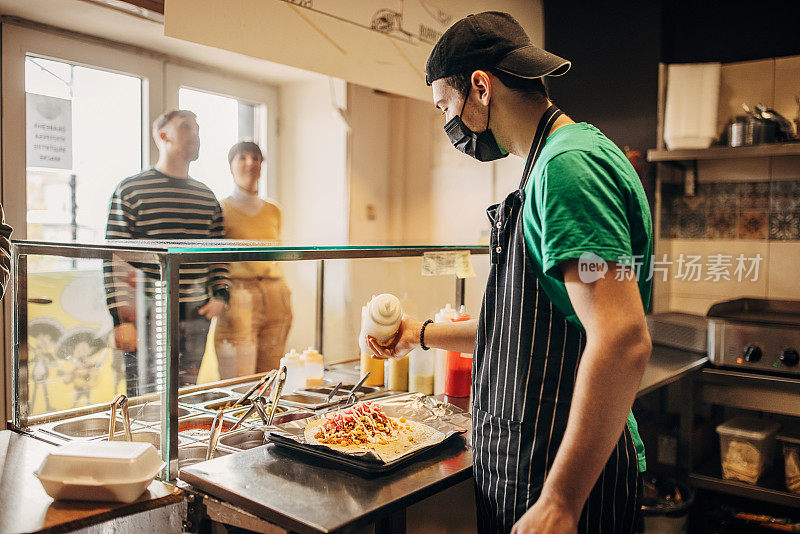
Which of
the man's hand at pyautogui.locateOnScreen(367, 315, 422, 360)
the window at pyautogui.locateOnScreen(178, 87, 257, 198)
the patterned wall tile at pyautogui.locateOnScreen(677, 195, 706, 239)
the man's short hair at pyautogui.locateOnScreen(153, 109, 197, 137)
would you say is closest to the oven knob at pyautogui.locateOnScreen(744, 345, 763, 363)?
the patterned wall tile at pyautogui.locateOnScreen(677, 195, 706, 239)

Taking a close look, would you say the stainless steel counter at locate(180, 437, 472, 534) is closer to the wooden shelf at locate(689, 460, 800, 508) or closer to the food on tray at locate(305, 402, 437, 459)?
the food on tray at locate(305, 402, 437, 459)

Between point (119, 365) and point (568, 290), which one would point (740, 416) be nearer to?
point (568, 290)

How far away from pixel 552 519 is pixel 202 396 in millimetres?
1162

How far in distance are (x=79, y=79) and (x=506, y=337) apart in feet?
9.67

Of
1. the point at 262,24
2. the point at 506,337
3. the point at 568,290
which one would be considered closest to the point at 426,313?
the point at 262,24

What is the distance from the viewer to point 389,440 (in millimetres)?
1440

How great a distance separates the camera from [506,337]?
1.21 m

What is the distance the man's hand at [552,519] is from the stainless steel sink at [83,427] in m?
1.06

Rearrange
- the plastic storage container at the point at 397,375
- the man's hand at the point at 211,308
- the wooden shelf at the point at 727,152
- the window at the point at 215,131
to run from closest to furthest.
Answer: the plastic storage container at the point at 397,375
the man's hand at the point at 211,308
the wooden shelf at the point at 727,152
the window at the point at 215,131

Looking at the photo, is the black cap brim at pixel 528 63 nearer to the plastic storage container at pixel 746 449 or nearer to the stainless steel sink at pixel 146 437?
the stainless steel sink at pixel 146 437

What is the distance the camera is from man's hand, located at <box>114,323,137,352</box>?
1.48m

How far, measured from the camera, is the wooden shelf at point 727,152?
109 inches

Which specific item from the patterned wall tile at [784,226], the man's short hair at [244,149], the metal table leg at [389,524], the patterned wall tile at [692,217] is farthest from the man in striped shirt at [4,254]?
the patterned wall tile at [784,226]

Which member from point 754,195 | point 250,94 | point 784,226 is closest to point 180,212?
point 250,94
